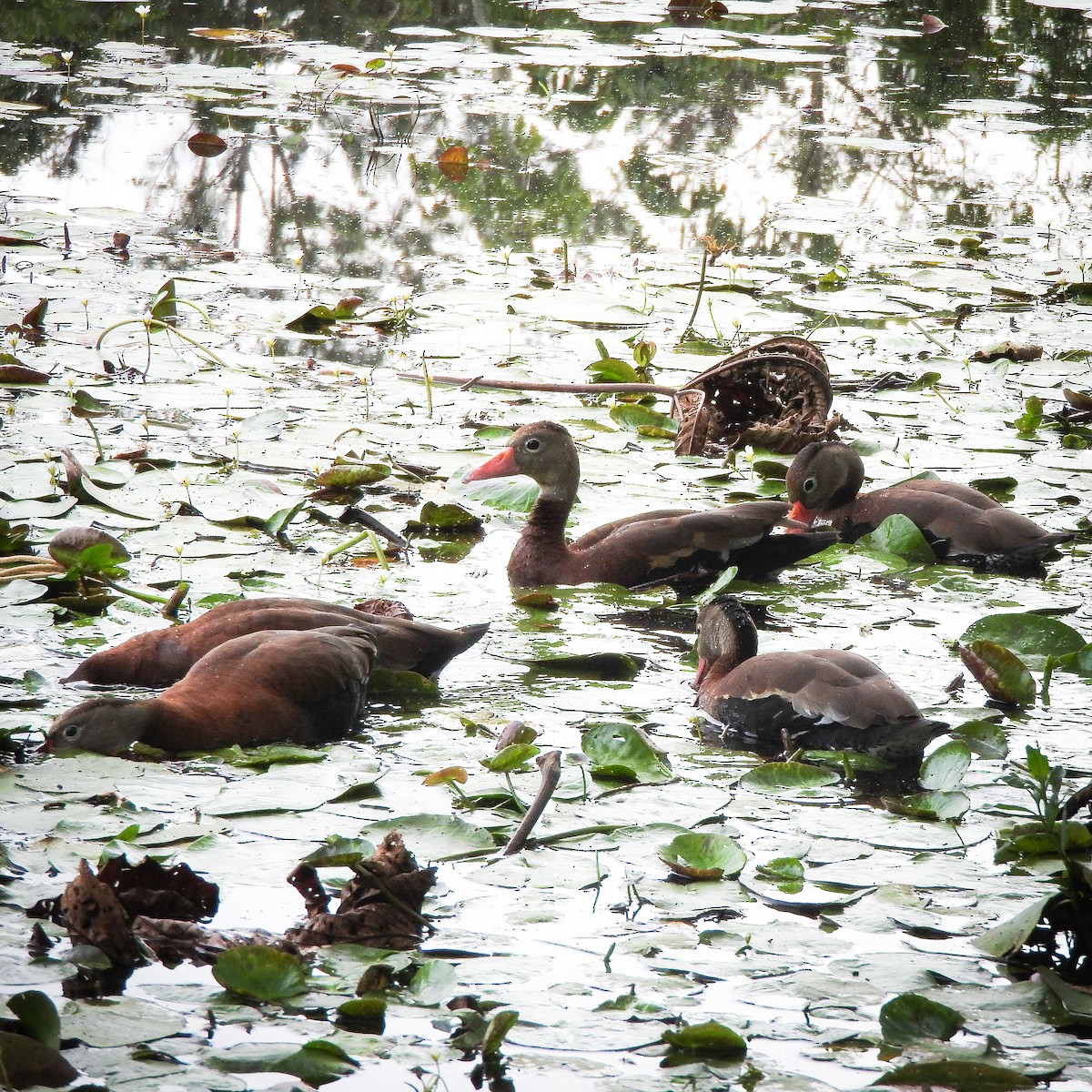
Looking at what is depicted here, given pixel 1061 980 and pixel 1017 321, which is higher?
pixel 1017 321

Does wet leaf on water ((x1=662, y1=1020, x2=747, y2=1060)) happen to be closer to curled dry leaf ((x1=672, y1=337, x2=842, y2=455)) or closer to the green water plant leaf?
the green water plant leaf

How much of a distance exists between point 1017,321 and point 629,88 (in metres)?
6.09

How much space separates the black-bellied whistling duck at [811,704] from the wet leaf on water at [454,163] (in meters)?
7.28

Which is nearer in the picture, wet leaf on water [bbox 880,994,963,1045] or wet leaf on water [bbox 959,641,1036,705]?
→ wet leaf on water [bbox 880,994,963,1045]

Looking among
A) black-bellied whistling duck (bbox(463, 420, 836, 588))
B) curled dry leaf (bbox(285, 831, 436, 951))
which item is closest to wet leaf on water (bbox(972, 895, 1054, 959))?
curled dry leaf (bbox(285, 831, 436, 951))

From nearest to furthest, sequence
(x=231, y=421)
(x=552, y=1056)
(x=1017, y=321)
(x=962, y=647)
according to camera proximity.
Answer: (x=552, y=1056) < (x=962, y=647) < (x=231, y=421) < (x=1017, y=321)

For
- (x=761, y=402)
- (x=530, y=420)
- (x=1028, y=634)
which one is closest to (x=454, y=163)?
(x=530, y=420)

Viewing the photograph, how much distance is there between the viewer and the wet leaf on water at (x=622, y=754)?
396 cm

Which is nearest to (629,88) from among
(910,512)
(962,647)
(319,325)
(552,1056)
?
(319,325)

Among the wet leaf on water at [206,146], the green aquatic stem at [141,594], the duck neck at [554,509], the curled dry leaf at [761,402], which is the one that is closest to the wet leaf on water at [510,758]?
the green aquatic stem at [141,594]

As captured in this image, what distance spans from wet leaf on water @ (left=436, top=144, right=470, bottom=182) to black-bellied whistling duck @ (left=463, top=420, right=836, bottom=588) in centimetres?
575

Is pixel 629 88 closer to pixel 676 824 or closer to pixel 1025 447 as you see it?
pixel 1025 447

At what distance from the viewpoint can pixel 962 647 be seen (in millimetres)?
4609

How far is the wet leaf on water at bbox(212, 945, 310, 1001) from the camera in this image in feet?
9.43
